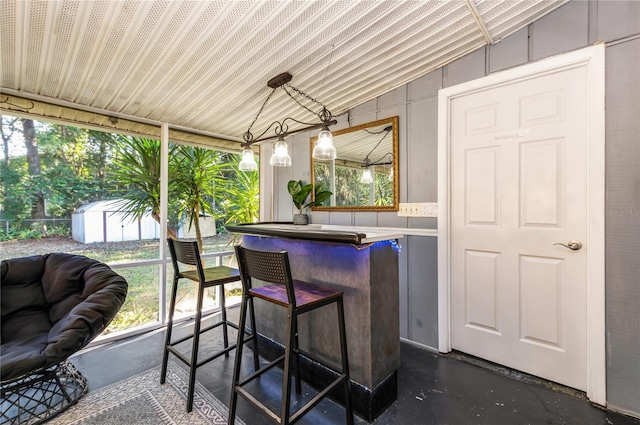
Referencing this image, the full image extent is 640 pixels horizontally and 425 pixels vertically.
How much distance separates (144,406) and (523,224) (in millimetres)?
2779

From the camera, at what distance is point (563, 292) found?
178cm

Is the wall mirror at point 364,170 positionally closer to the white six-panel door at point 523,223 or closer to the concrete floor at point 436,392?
the white six-panel door at point 523,223

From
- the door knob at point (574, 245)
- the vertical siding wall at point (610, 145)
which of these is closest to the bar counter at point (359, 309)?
the vertical siding wall at point (610, 145)

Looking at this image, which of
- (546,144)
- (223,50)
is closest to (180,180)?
(223,50)

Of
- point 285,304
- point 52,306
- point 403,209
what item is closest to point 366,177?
point 403,209

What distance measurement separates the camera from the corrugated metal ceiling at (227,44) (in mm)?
1513

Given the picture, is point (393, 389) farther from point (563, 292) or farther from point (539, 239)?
point (539, 239)

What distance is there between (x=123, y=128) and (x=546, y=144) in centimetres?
367

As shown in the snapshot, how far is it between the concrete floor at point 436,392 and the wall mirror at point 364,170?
4.35ft

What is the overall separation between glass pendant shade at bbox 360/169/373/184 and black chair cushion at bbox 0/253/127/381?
2.13m

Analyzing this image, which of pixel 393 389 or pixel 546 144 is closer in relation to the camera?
pixel 393 389

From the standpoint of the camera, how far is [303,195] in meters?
3.03

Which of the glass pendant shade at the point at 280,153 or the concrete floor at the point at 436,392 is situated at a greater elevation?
the glass pendant shade at the point at 280,153

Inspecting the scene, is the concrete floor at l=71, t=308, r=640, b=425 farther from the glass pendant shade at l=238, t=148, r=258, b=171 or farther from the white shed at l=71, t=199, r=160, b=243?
the glass pendant shade at l=238, t=148, r=258, b=171
